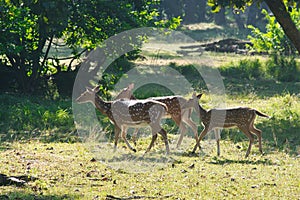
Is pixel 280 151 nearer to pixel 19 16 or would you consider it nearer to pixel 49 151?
pixel 49 151

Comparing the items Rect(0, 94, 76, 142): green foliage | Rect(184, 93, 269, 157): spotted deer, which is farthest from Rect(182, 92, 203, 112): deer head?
Rect(0, 94, 76, 142): green foliage

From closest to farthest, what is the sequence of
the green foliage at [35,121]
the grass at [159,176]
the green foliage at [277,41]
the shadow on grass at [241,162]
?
the grass at [159,176], the shadow on grass at [241,162], the green foliage at [35,121], the green foliage at [277,41]

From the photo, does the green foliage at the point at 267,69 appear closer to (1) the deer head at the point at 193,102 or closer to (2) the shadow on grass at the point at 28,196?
(1) the deer head at the point at 193,102

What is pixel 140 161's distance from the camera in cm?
1120

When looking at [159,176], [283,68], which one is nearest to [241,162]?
[159,176]

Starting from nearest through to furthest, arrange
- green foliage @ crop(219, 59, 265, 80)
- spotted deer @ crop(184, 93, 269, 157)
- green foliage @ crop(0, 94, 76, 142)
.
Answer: spotted deer @ crop(184, 93, 269, 157) < green foliage @ crop(0, 94, 76, 142) < green foliage @ crop(219, 59, 265, 80)

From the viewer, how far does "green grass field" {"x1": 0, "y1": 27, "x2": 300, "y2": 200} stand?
8.77m

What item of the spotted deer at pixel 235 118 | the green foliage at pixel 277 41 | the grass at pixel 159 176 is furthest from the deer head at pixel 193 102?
the green foliage at pixel 277 41

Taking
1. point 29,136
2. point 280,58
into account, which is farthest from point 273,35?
point 29,136

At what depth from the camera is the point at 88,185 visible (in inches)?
360

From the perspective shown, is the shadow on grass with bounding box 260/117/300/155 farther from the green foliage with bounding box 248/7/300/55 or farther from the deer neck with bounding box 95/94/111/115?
the green foliage with bounding box 248/7/300/55

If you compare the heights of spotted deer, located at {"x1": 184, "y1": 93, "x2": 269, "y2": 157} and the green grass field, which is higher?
spotted deer, located at {"x1": 184, "y1": 93, "x2": 269, "y2": 157}

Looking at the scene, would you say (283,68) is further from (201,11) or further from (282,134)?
(201,11)

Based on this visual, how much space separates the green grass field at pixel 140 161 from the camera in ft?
28.8
